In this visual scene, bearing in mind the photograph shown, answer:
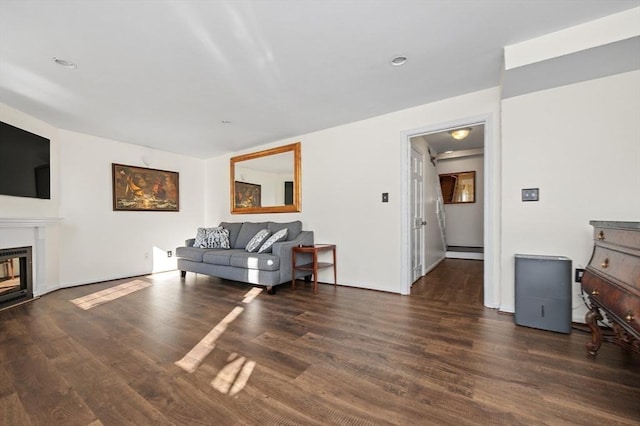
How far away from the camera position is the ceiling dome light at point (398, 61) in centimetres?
227

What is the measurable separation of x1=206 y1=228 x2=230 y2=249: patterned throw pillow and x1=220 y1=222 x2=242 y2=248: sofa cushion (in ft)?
0.40

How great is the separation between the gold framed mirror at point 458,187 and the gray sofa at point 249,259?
4.29 meters

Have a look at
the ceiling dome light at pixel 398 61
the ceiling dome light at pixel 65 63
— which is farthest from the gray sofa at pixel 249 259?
the ceiling dome light at pixel 65 63

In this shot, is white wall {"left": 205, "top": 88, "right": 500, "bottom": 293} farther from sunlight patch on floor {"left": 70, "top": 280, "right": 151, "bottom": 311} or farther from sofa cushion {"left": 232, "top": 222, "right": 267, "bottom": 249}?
sunlight patch on floor {"left": 70, "top": 280, "right": 151, "bottom": 311}

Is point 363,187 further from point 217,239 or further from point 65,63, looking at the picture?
point 65,63

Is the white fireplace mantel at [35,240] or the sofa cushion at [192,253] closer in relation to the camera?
the white fireplace mantel at [35,240]

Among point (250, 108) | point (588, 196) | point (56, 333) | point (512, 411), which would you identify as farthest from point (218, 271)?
point (588, 196)

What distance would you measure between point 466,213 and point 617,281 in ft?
17.3

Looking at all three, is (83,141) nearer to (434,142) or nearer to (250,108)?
(250,108)

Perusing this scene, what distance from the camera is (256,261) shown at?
11.5 feet

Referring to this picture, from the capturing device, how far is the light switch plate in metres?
2.51

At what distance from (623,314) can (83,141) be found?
5.95 meters

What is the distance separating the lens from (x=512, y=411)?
1309 mm

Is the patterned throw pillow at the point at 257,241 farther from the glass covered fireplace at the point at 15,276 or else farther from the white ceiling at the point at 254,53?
the glass covered fireplace at the point at 15,276
